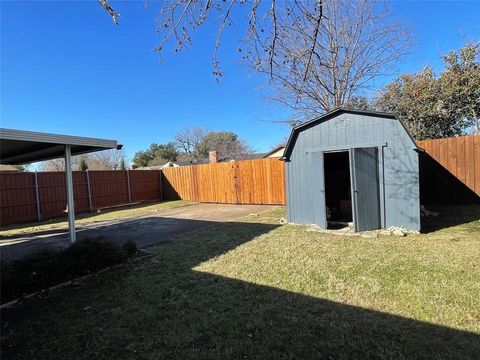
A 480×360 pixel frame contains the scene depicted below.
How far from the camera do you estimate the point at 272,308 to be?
134 inches

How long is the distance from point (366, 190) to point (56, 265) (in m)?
6.34

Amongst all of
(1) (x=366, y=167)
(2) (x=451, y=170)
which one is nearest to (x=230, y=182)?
(1) (x=366, y=167)

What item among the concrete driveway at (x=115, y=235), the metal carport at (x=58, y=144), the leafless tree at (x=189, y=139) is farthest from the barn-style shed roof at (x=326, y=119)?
the leafless tree at (x=189, y=139)

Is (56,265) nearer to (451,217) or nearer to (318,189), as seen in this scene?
(318,189)

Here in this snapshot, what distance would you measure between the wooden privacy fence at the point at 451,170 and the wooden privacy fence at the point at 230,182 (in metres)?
5.55

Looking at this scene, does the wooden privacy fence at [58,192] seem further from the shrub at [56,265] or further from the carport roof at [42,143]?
the shrub at [56,265]

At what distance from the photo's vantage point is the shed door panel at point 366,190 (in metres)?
6.87

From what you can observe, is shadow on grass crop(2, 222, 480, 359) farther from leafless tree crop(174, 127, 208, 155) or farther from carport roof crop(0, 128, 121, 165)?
leafless tree crop(174, 127, 208, 155)

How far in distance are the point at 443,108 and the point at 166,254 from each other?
17.3 metres

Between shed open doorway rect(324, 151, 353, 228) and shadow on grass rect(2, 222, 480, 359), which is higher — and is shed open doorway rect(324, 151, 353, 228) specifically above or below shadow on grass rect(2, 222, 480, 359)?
above

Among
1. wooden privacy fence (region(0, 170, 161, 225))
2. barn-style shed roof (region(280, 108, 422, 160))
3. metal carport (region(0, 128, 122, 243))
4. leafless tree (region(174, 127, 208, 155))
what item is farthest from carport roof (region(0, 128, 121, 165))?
leafless tree (region(174, 127, 208, 155))

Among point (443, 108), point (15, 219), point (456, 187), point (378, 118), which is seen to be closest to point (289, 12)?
point (378, 118)

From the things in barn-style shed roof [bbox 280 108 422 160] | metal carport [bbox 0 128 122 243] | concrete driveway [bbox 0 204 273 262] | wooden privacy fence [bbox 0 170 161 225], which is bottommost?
concrete driveway [bbox 0 204 273 262]

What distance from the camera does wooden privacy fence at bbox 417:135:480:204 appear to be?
9.13 m
